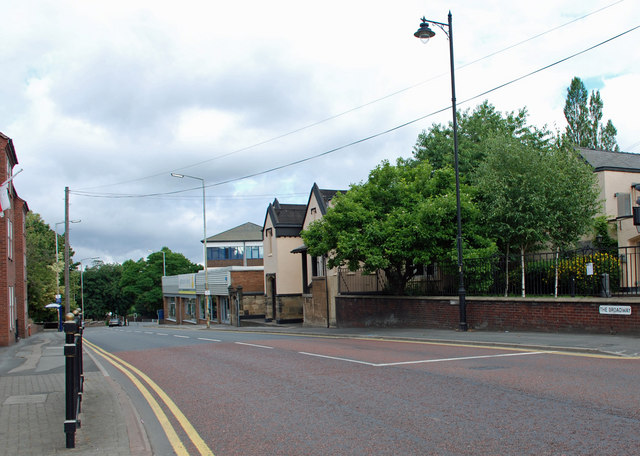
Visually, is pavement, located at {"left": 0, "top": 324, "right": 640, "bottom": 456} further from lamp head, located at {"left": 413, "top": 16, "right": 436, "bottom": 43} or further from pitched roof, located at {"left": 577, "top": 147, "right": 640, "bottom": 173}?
pitched roof, located at {"left": 577, "top": 147, "right": 640, "bottom": 173}

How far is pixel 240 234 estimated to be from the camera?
85.7m

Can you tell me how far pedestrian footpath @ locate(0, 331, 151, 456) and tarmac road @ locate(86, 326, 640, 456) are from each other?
81 centimetres

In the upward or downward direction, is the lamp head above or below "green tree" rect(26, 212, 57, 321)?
above

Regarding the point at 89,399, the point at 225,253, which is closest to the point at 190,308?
the point at 225,253

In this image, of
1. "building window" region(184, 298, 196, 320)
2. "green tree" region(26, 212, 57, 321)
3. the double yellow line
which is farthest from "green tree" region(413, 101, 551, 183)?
"building window" region(184, 298, 196, 320)

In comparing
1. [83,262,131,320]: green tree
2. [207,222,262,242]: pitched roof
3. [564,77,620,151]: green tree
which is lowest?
[83,262,131,320]: green tree

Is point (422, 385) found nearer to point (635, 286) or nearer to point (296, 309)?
point (635, 286)

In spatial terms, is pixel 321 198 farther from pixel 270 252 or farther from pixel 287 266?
pixel 270 252

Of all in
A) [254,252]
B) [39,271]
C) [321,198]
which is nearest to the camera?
[321,198]

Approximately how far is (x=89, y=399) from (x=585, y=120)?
55.3 metres

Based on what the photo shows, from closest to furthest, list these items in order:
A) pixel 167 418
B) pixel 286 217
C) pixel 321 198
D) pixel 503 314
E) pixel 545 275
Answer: pixel 167 418 < pixel 503 314 < pixel 545 275 < pixel 321 198 < pixel 286 217

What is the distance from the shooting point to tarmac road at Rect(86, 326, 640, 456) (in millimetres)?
5961

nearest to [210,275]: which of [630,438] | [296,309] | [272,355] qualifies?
[296,309]

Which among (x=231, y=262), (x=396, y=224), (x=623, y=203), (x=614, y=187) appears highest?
(x=614, y=187)
